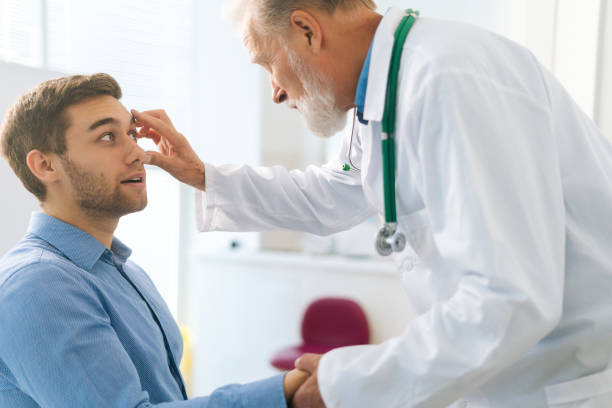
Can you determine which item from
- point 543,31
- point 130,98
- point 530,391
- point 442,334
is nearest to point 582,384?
point 530,391

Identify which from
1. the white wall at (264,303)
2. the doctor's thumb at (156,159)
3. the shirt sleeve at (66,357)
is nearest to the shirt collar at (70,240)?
the shirt sleeve at (66,357)

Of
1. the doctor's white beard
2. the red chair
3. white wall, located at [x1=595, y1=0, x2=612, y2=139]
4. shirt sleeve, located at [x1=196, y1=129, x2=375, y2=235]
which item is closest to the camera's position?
the doctor's white beard

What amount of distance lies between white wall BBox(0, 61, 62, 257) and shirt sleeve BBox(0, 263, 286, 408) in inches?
25.8

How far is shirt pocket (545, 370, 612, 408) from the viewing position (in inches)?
34.2

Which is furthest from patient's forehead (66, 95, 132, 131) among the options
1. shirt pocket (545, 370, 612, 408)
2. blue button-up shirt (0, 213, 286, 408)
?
shirt pocket (545, 370, 612, 408)

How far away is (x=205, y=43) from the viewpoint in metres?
3.45

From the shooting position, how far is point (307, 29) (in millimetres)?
1017

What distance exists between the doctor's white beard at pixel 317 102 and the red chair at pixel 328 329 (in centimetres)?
157

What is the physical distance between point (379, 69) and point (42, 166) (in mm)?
793

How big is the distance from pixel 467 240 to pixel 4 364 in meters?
0.87

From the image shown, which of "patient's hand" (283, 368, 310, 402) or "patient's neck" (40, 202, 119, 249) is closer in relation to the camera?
"patient's hand" (283, 368, 310, 402)

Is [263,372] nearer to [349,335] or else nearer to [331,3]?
[349,335]

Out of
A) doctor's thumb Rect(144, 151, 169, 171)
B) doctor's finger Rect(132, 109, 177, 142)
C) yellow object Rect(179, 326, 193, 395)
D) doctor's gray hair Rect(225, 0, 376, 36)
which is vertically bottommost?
yellow object Rect(179, 326, 193, 395)

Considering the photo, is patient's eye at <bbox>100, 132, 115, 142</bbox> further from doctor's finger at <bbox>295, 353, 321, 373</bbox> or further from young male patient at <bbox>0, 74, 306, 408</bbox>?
doctor's finger at <bbox>295, 353, 321, 373</bbox>
